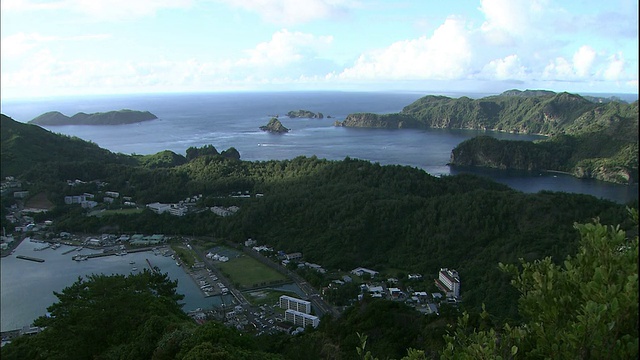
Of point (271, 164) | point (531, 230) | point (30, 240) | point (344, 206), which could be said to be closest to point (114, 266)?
point (30, 240)

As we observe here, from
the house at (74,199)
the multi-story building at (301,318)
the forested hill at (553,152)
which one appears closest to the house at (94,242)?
the house at (74,199)

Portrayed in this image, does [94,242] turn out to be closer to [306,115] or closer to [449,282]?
[449,282]

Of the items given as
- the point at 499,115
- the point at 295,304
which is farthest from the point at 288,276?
the point at 499,115

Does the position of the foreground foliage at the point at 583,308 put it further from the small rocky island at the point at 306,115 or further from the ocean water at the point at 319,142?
the small rocky island at the point at 306,115

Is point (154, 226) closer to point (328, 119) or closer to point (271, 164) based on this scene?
point (271, 164)

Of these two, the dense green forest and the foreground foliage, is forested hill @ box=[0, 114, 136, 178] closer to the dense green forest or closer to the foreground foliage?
the dense green forest

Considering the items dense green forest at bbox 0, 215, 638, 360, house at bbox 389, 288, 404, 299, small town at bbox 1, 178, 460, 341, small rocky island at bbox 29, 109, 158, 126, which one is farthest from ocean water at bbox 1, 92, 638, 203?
dense green forest at bbox 0, 215, 638, 360
